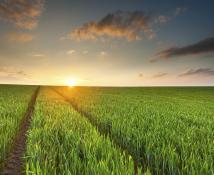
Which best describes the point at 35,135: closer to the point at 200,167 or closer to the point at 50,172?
the point at 50,172

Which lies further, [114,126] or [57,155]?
[114,126]

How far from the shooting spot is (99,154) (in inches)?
203

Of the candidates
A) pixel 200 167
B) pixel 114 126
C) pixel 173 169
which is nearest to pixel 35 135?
pixel 114 126

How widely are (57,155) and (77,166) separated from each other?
110cm

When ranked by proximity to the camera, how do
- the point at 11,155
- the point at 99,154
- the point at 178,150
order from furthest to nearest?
the point at 11,155 < the point at 178,150 < the point at 99,154

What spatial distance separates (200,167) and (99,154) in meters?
2.13

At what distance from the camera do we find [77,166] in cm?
444

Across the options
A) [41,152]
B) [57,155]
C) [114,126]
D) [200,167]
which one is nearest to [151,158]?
[200,167]

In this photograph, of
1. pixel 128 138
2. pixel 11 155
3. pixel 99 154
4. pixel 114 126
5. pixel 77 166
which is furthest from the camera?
pixel 114 126

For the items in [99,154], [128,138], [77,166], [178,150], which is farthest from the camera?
[128,138]

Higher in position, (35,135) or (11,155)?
(35,135)

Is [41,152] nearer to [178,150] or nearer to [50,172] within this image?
[50,172]

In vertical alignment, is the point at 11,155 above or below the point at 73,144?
below

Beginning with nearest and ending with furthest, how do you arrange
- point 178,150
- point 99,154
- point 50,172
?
point 50,172
point 99,154
point 178,150
